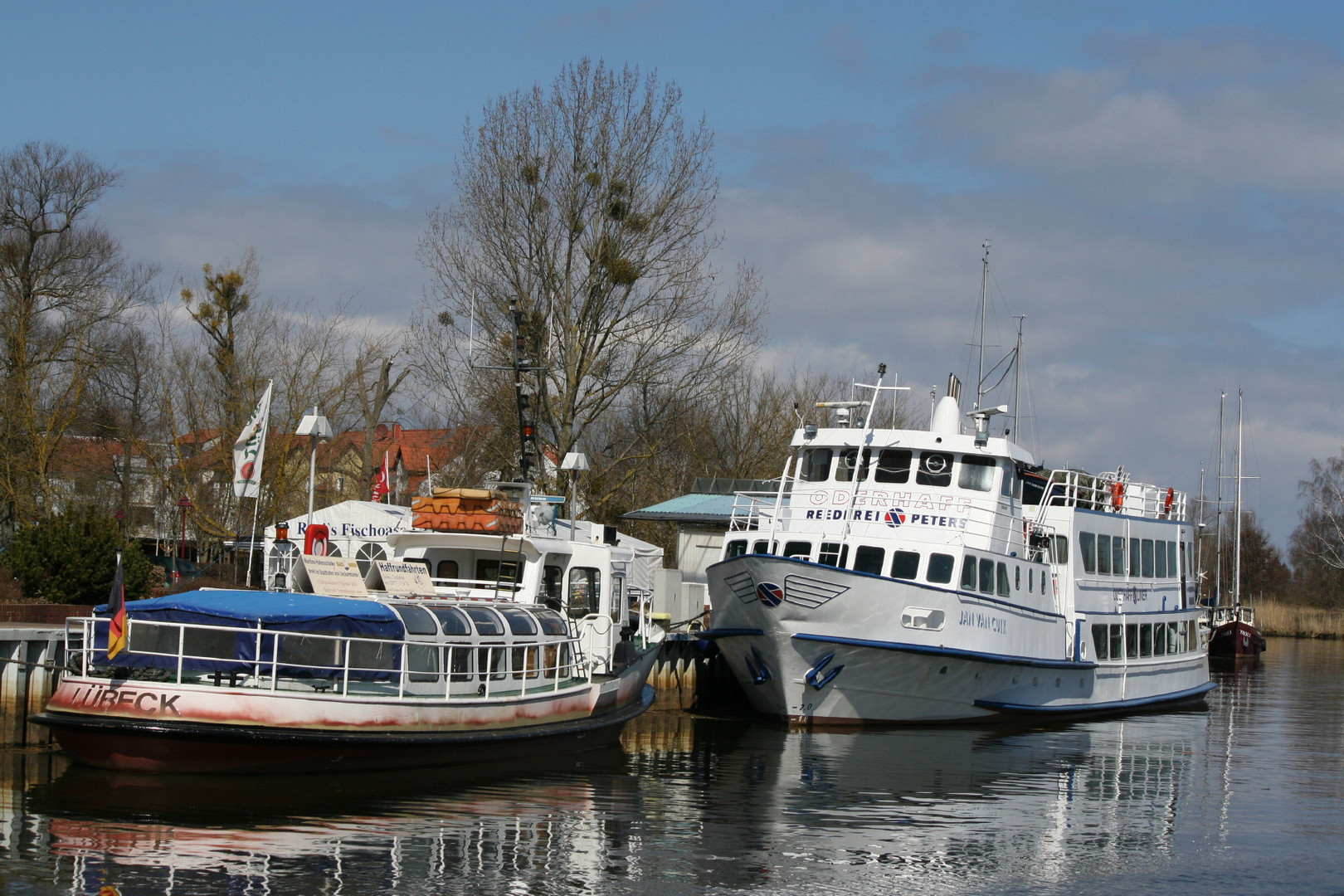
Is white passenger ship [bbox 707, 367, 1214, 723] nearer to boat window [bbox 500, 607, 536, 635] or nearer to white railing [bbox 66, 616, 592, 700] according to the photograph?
boat window [bbox 500, 607, 536, 635]

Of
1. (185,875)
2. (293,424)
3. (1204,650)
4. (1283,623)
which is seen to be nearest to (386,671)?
(185,875)

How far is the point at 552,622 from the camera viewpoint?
68.3 ft

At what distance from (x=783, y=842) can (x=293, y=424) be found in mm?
27375

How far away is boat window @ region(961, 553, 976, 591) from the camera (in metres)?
25.7

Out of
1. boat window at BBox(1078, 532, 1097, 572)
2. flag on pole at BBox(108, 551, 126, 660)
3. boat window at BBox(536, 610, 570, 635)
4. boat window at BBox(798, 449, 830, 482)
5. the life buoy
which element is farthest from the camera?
boat window at BBox(1078, 532, 1097, 572)

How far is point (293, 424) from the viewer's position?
128 feet

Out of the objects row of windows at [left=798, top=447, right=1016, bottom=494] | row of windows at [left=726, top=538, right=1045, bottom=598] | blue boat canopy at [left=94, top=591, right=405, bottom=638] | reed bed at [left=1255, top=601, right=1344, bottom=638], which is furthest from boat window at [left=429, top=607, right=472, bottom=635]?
reed bed at [left=1255, top=601, right=1344, bottom=638]

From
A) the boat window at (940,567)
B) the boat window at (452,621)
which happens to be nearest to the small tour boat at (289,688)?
the boat window at (452,621)

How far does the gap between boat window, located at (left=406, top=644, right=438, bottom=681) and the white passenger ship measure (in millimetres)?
7794

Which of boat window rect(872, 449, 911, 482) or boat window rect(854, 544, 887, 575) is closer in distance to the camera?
boat window rect(854, 544, 887, 575)

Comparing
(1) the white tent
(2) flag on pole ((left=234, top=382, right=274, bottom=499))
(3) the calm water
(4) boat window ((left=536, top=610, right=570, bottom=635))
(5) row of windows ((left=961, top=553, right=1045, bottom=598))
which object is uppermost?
(2) flag on pole ((left=234, top=382, right=274, bottom=499))

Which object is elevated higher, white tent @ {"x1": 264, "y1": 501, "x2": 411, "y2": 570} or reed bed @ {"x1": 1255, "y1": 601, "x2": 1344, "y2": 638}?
white tent @ {"x1": 264, "y1": 501, "x2": 411, "y2": 570}

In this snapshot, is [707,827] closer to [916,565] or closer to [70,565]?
[916,565]

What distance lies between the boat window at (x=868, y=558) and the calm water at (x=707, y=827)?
3.95 metres
